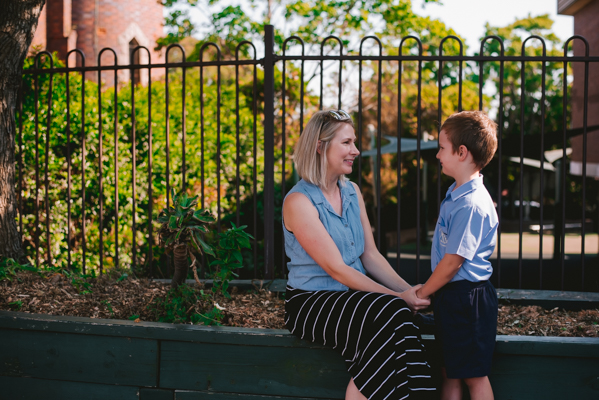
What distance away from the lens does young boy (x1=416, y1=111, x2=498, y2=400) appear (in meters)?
2.30

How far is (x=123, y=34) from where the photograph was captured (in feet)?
45.1

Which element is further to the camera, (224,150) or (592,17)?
(592,17)

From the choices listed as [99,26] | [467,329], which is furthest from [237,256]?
[99,26]

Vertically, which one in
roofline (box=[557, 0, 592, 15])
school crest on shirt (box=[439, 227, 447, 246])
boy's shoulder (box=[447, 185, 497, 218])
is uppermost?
roofline (box=[557, 0, 592, 15])

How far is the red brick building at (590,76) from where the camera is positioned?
9539mm

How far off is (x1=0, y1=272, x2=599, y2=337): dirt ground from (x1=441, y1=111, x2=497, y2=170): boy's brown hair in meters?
1.18

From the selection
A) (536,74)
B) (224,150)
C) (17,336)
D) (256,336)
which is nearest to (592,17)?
(224,150)

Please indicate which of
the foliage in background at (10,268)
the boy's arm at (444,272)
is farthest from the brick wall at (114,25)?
the boy's arm at (444,272)

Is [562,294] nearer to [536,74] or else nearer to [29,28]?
[29,28]

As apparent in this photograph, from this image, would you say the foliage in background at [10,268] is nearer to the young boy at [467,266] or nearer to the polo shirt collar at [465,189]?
the young boy at [467,266]

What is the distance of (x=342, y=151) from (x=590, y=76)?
9506mm

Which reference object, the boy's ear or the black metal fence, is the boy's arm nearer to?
the boy's ear

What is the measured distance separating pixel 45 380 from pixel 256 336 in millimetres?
1243

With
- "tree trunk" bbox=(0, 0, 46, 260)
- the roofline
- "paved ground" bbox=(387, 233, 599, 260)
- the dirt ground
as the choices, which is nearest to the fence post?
the dirt ground
